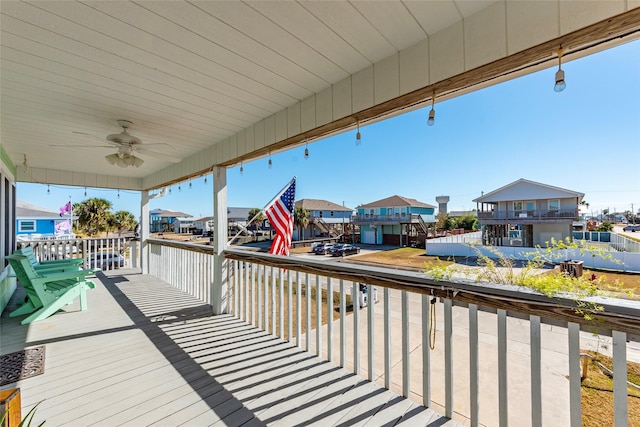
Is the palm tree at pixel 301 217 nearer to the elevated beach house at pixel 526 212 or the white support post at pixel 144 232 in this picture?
the white support post at pixel 144 232

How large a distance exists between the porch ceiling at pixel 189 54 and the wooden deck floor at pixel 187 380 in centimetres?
210

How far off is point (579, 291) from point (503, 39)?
1.32 metres

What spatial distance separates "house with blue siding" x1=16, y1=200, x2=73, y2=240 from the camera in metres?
13.0

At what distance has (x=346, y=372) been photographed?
7.16 ft

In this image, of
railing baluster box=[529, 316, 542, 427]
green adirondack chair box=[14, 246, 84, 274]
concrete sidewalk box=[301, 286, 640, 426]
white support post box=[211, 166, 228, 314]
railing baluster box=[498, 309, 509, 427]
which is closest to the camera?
railing baluster box=[529, 316, 542, 427]

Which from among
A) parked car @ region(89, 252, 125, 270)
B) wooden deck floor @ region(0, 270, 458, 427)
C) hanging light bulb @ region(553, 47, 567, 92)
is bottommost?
wooden deck floor @ region(0, 270, 458, 427)

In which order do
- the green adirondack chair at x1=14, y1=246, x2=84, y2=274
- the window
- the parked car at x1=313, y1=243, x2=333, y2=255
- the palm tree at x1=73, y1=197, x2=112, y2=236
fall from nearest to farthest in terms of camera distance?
the green adirondack chair at x1=14, y1=246, x2=84, y2=274 → the window → the parked car at x1=313, y1=243, x2=333, y2=255 → the palm tree at x1=73, y1=197, x2=112, y2=236

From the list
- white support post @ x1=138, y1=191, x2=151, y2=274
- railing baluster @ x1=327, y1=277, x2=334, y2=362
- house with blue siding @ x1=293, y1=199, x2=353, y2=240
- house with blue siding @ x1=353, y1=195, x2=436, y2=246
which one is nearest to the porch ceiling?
railing baluster @ x1=327, y1=277, x2=334, y2=362

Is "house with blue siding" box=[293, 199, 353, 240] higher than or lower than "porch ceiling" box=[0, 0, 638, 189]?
lower

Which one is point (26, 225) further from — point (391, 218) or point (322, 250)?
point (391, 218)

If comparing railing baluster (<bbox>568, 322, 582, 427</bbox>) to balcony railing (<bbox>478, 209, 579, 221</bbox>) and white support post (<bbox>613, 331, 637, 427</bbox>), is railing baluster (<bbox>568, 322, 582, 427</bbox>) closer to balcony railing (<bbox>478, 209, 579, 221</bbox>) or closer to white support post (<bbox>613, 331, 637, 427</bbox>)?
white support post (<bbox>613, 331, 637, 427</bbox>)

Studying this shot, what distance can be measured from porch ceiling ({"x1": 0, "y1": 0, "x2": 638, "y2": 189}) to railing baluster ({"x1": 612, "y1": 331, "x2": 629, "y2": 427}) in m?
1.42

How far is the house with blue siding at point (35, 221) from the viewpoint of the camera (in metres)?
13.0

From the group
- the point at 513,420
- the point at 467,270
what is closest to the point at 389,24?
the point at 467,270
